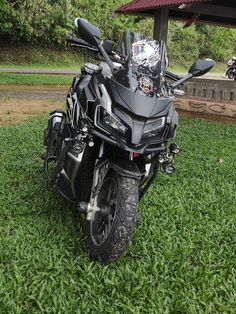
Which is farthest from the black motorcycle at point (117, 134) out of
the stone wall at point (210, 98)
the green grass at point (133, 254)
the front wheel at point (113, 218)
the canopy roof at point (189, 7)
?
the canopy roof at point (189, 7)

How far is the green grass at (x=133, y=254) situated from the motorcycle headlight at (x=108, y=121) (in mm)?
913

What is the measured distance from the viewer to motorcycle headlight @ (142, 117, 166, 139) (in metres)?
2.81

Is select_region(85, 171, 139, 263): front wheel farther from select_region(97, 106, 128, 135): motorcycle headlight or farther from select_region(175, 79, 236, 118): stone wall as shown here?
select_region(175, 79, 236, 118): stone wall

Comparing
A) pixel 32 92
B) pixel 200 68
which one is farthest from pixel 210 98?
pixel 200 68

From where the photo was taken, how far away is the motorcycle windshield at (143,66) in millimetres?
2869

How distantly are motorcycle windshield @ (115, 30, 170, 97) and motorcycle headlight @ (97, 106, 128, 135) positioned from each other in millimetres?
217

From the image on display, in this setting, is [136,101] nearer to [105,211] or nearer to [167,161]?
[167,161]

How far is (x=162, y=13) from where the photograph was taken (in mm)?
10016

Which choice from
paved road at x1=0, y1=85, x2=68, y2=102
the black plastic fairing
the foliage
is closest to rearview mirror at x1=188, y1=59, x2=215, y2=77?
the black plastic fairing

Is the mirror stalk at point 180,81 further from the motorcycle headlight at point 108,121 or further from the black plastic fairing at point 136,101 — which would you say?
the motorcycle headlight at point 108,121

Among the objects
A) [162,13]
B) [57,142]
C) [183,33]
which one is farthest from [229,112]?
[183,33]

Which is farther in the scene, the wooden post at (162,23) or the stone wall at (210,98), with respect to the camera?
the wooden post at (162,23)

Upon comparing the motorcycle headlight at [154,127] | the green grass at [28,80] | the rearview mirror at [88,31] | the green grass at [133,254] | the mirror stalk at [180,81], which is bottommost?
the green grass at [28,80]

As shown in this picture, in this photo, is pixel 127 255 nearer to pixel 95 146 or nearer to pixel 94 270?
pixel 94 270
